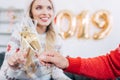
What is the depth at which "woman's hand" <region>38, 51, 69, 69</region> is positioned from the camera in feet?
2.54

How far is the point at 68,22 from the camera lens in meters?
1.98

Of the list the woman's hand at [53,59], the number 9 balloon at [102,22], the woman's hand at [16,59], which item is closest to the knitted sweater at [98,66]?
the woman's hand at [53,59]

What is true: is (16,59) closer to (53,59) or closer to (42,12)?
(53,59)

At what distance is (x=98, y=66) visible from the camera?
858mm

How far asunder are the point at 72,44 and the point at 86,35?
0.14 metres

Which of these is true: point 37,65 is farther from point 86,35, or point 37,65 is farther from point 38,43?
point 86,35

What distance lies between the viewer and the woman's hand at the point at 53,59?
0.77 meters

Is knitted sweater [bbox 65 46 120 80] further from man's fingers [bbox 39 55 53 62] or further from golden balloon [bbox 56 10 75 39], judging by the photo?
golden balloon [bbox 56 10 75 39]

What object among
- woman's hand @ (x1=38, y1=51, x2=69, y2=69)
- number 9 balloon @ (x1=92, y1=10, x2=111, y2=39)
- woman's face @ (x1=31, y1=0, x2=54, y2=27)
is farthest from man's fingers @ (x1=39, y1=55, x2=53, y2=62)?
number 9 balloon @ (x1=92, y1=10, x2=111, y2=39)

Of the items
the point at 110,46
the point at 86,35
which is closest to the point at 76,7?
the point at 86,35

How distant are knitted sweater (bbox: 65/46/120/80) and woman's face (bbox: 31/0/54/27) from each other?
0.19 meters

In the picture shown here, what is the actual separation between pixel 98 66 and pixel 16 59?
0.88ft

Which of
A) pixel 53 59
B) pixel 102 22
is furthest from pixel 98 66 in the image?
pixel 102 22

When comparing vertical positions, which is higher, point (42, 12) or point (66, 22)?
point (42, 12)
